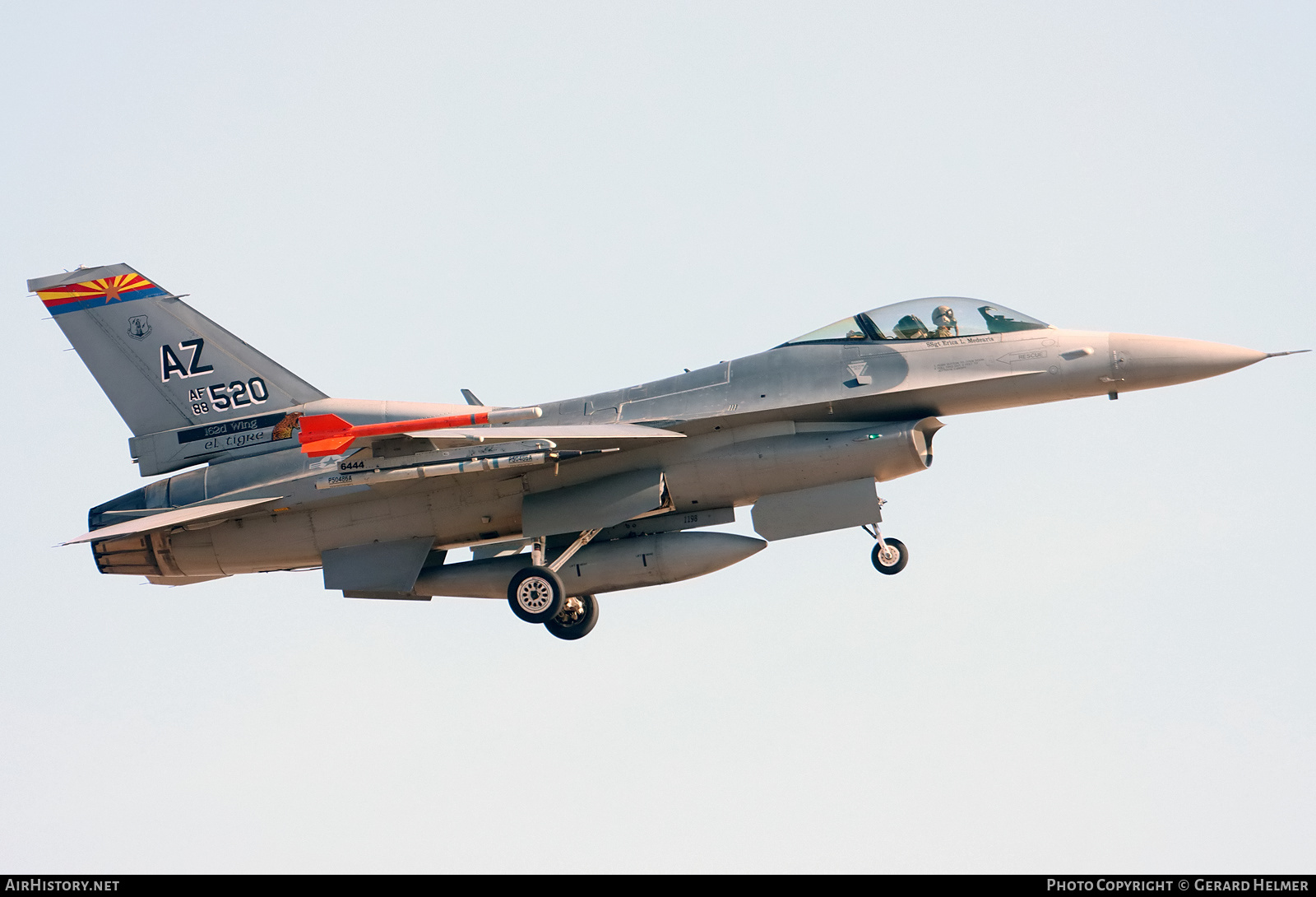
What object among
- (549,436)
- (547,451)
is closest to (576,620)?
(547,451)

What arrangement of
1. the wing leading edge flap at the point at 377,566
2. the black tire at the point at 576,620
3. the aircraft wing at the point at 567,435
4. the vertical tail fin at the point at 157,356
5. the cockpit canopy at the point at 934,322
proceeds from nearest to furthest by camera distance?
the aircraft wing at the point at 567,435 < the cockpit canopy at the point at 934,322 < the wing leading edge flap at the point at 377,566 < the vertical tail fin at the point at 157,356 < the black tire at the point at 576,620

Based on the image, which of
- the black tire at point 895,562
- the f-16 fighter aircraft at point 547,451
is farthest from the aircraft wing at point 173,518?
the black tire at point 895,562

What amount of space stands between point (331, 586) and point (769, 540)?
228 inches

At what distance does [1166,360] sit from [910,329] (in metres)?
3.01

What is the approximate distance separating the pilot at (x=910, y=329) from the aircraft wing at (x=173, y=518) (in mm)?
8080

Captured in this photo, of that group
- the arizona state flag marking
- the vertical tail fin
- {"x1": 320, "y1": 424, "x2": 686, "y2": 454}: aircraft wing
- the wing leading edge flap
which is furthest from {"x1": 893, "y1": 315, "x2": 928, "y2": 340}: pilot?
the arizona state flag marking

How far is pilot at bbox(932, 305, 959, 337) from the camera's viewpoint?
1764cm

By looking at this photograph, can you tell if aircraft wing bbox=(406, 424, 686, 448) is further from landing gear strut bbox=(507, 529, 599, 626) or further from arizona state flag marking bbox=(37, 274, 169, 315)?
arizona state flag marking bbox=(37, 274, 169, 315)

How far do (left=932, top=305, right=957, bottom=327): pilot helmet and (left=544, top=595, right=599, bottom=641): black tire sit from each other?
595cm

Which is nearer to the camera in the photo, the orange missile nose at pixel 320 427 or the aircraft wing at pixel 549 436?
the orange missile nose at pixel 320 427

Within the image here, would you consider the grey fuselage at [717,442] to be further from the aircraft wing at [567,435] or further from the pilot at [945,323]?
the aircraft wing at [567,435]

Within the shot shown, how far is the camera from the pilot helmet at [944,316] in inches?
696

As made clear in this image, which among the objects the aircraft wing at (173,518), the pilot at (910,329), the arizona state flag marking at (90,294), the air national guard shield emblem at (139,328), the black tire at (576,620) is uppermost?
the arizona state flag marking at (90,294)
